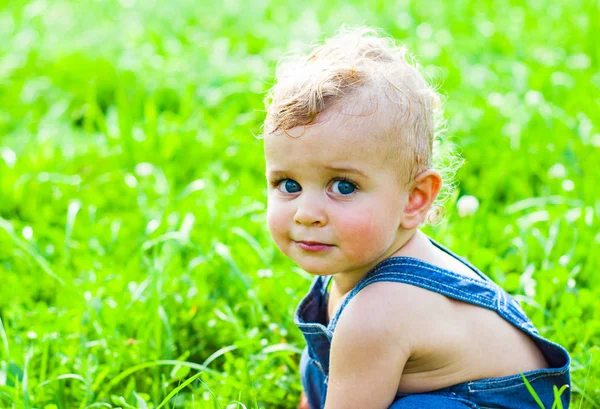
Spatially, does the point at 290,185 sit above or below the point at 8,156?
above

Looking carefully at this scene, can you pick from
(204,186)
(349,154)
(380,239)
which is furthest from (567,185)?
(349,154)

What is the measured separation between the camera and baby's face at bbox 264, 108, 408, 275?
1.82m

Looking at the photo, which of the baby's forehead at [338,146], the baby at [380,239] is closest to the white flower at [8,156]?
the baby at [380,239]

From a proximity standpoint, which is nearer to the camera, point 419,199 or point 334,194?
point 334,194

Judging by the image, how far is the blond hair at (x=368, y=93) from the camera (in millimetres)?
1840

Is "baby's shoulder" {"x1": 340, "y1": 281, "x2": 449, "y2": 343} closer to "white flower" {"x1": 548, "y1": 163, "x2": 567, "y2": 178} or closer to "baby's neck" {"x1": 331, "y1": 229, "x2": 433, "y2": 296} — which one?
"baby's neck" {"x1": 331, "y1": 229, "x2": 433, "y2": 296}

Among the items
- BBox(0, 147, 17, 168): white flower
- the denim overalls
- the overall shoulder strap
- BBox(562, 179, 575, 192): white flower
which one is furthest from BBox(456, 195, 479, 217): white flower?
BBox(0, 147, 17, 168): white flower

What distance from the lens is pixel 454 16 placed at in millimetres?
5375

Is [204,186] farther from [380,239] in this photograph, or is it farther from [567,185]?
[380,239]

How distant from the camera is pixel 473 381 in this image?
1960 mm

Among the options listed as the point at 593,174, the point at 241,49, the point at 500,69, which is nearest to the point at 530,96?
the point at 500,69

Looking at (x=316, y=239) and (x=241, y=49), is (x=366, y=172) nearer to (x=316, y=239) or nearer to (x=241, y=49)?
(x=316, y=239)

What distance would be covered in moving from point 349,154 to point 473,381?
0.62m

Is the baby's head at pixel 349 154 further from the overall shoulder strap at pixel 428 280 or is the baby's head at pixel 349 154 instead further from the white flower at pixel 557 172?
the white flower at pixel 557 172
